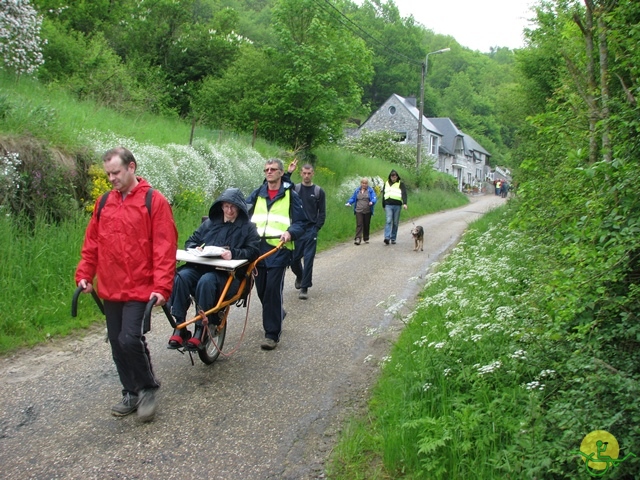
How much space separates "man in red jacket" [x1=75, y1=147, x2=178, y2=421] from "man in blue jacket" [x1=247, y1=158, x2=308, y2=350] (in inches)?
75.0

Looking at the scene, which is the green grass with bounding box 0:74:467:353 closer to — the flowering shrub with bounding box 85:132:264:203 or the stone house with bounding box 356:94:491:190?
the flowering shrub with bounding box 85:132:264:203

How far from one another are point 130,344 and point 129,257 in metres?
0.68

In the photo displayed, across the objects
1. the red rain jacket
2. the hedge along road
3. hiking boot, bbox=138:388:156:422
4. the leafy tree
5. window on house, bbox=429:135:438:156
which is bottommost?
the hedge along road

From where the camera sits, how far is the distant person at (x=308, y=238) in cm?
885

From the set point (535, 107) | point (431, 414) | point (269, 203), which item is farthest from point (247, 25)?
point (431, 414)

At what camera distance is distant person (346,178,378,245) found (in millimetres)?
14859

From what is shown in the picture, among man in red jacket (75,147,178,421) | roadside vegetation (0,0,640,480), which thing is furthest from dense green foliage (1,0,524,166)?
man in red jacket (75,147,178,421)

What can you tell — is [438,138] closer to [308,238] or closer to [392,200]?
[392,200]

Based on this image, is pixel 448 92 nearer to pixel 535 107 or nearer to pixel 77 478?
pixel 535 107

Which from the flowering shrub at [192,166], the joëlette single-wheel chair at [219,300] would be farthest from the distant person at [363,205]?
the joëlette single-wheel chair at [219,300]

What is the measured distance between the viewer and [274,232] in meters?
6.30

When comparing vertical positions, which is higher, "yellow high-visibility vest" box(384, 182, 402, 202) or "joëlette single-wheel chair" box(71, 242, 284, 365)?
"yellow high-visibility vest" box(384, 182, 402, 202)

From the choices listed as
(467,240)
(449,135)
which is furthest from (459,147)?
(467,240)

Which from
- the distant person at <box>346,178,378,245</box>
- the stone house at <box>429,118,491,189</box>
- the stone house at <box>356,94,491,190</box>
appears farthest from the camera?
the stone house at <box>429,118,491,189</box>
